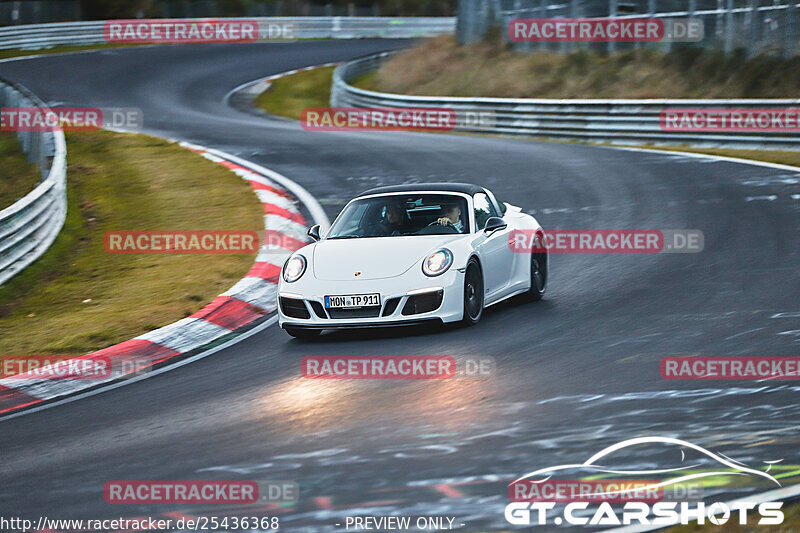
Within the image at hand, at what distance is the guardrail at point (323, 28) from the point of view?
44.5 metres

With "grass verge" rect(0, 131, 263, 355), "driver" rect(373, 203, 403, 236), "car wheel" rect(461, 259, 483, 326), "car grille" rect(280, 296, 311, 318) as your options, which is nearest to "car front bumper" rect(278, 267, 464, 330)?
"car grille" rect(280, 296, 311, 318)

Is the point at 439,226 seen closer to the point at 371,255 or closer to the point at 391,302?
the point at 371,255

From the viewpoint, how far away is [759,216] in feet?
45.3

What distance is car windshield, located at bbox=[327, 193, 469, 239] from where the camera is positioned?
10.2 metres

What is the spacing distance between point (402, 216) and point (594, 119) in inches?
566

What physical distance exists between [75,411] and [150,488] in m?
2.07

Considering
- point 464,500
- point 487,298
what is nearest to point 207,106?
point 487,298

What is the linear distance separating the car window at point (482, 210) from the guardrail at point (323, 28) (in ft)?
120

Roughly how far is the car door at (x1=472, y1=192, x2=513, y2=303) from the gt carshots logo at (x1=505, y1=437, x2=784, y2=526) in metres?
4.04

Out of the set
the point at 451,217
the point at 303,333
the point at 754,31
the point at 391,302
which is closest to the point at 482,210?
the point at 451,217

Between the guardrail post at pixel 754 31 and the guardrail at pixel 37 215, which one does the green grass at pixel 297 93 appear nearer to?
the guardrail post at pixel 754 31

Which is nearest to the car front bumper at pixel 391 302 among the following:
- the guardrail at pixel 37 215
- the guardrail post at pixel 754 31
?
the guardrail at pixel 37 215

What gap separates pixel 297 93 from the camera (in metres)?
35.6

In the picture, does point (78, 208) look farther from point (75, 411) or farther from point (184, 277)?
point (75, 411)
